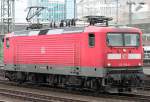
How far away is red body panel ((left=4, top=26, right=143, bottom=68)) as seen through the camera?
19.4 metres

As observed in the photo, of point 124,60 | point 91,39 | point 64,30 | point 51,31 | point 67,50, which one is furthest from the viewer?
point 51,31

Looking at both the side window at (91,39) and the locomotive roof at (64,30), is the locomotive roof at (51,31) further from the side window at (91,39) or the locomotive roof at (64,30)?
the side window at (91,39)

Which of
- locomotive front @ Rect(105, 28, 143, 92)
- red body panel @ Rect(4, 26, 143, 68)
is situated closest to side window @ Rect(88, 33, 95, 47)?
red body panel @ Rect(4, 26, 143, 68)

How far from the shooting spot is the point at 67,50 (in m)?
21.6

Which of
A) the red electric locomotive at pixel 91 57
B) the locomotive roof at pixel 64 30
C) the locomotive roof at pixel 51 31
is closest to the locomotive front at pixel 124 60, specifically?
the red electric locomotive at pixel 91 57

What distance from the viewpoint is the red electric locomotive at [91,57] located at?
63.3 ft

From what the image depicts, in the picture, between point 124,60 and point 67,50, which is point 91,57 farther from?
point 67,50

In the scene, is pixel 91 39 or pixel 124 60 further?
pixel 91 39

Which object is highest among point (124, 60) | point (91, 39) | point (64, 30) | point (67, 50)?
point (64, 30)

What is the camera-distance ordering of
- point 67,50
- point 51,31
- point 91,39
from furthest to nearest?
point 51,31
point 67,50
point 91,39

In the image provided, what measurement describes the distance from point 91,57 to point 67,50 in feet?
7.09

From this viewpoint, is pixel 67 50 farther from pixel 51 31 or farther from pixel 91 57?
pixel 91 57

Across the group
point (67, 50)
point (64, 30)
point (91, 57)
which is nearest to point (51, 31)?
point (64, 30)

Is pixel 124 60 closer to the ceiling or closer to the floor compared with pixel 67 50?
closer to the floor
